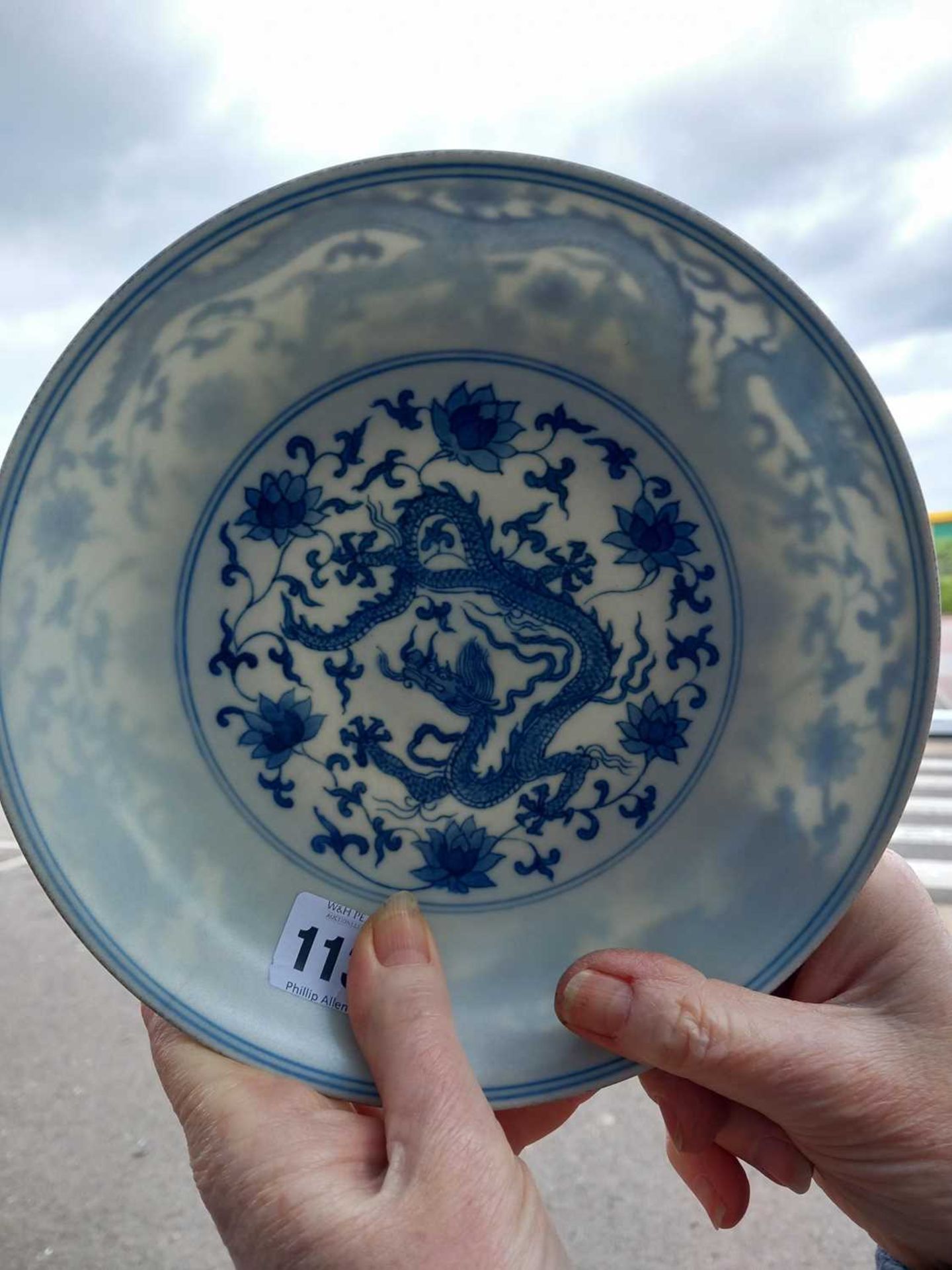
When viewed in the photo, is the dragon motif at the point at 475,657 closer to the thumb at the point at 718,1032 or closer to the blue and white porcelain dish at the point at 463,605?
the blue and white porcelain dish at the point at 463,605

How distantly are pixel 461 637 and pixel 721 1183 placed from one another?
0.60 metres

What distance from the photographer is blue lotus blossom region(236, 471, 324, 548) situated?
79cm

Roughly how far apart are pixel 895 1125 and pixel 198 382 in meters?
0.75

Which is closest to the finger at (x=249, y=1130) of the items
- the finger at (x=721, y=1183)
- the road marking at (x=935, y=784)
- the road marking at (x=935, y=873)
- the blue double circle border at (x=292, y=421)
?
the blue double circle border at (x=292, y=421)

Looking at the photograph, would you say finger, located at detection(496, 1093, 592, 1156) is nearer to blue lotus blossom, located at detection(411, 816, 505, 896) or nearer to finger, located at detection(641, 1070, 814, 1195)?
finger, located at detection(641, 1070, 814, 1195)

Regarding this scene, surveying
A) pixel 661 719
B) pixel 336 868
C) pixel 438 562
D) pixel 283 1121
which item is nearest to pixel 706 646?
pixel 661 719

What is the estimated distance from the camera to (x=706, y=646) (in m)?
0.79

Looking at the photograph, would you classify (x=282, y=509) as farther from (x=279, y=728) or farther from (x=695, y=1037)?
(x=695, y=1037)

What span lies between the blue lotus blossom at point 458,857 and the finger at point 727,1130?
0.78 feet

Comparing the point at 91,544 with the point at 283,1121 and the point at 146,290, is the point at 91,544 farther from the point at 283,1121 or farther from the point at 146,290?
the point at 283,1121

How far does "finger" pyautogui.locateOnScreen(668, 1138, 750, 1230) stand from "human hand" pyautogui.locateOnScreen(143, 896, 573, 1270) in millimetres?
341

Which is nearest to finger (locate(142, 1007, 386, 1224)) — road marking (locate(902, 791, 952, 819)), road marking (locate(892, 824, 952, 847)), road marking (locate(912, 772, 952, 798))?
road marking (locate(892, 824, 952, 847))

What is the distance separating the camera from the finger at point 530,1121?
92 centimetres

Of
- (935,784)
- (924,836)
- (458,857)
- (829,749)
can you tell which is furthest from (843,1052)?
(935,784)
